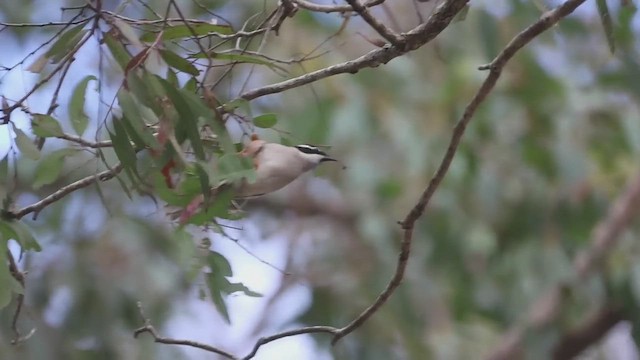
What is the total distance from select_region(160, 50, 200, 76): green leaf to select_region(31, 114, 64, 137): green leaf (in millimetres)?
189

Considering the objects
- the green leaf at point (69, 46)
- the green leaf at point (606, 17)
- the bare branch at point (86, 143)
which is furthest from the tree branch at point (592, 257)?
the green leaf at point (69, 46)

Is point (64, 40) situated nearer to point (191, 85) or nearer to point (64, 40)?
point (64, 40)

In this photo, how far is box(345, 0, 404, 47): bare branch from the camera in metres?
1.21

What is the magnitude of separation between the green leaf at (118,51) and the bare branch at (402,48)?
17 centimetres

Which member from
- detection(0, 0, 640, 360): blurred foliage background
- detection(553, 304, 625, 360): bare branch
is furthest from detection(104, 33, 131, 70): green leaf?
detection(553, 304, 625, 360): bare branch

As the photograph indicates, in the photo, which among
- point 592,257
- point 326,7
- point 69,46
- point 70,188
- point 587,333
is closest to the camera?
point 69,46

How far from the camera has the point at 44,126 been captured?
1.28 m

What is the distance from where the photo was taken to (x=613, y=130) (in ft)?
12.0

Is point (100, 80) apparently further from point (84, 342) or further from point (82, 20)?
point (84, 342)

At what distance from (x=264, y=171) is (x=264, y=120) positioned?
0.23 ft

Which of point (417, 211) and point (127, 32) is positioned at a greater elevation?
point (127, 32)

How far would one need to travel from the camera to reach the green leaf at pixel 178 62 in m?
1.18

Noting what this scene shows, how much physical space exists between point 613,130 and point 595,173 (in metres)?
0.17

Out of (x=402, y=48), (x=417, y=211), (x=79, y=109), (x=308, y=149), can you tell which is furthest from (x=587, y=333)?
(x=79, y=109)
